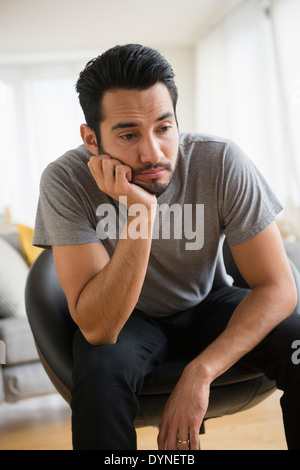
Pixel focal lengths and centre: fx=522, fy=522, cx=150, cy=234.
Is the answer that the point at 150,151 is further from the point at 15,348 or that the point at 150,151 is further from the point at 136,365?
the point at 15,348

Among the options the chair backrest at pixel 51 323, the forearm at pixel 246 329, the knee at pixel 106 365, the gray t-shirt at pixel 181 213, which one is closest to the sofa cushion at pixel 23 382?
the chair backrest at pixel 51 323

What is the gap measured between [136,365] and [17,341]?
1315mm

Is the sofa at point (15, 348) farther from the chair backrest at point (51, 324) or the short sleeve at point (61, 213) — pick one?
the short sleeve at point (61, 213)

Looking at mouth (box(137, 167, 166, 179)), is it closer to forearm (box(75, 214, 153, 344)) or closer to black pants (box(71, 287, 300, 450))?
forearm (box(75, 214, 153, 344))

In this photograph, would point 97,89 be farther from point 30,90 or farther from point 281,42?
point 30,90

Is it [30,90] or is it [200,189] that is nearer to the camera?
[200,189]

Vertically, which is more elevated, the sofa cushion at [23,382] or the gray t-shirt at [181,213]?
the gray t-shirt at [181,213]

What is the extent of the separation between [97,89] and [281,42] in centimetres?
404

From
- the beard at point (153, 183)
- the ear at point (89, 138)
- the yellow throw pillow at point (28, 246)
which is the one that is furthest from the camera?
the yellow throw pillow at point (28, 246)

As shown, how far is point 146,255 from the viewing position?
1.15m

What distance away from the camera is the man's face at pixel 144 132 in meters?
1.18

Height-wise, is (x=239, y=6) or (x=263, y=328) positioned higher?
(x=239, y=6)

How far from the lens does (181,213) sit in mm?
1321
